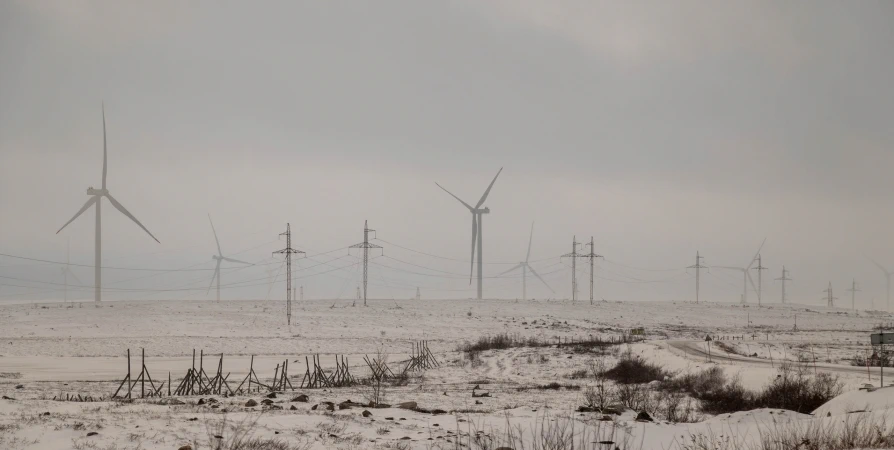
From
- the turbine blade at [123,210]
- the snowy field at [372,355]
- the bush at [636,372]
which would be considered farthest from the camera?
the turbine blade at [123,210]

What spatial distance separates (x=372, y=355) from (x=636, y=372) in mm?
29972

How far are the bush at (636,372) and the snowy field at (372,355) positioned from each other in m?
1.86

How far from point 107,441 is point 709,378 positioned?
1256 inches

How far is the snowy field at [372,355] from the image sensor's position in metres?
19.4

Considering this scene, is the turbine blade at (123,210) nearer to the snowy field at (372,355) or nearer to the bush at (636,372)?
the snowy field at (372,355)

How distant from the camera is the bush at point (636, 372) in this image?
42969 mm

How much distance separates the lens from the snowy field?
19.4 m

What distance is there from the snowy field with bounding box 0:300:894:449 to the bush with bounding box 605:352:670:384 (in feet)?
6.09

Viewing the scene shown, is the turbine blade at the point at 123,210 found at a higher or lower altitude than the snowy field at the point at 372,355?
higher

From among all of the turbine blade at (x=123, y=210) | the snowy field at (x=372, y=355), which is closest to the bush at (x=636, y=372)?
the snowy field at (x=372, y=355)

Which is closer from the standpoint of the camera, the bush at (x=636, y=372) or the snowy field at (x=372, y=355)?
the snowy field at (x=372, y=355)

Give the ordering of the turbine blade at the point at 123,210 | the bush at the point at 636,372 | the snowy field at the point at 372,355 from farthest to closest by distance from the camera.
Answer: the turbine blade at the point at 123,210 → the bush at the point at 636,372 → the snowy field at the point at 372,355

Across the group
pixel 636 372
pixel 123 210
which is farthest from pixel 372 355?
pixel 123 210

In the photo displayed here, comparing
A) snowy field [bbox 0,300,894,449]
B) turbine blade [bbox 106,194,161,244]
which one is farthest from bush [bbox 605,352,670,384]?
turbine blade [bbox 106,194,161,244]
